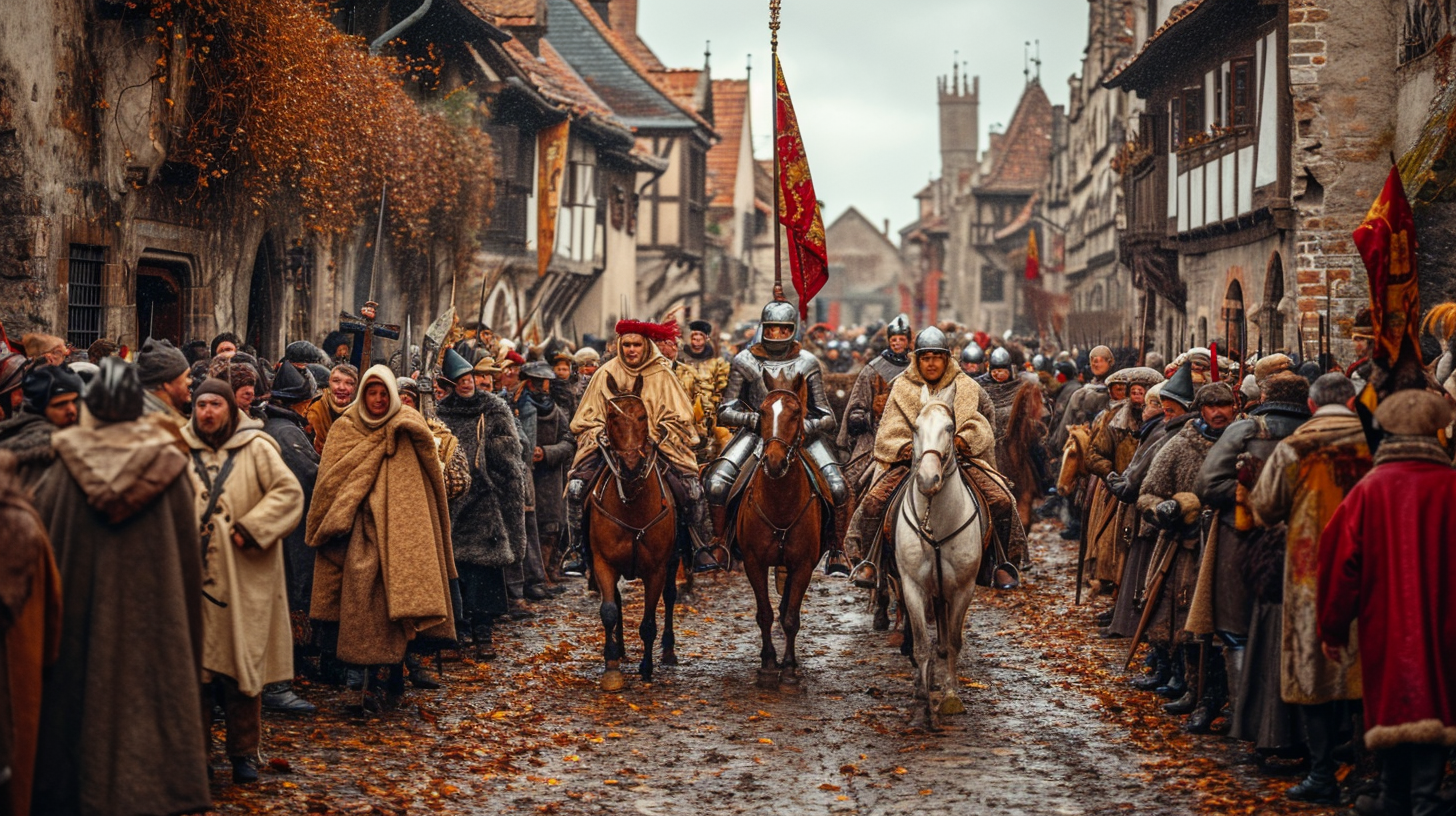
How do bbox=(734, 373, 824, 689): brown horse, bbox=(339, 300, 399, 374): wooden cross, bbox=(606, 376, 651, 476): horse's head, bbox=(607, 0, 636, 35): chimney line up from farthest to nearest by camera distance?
bbox=(607, 0, 636, 35): chimney → bbox=(339, 300, 399, 374): wooden cross → bbox=(734, 373, 824, 689): brown horse → bbox=(606, 376, 651, 476): horse's head

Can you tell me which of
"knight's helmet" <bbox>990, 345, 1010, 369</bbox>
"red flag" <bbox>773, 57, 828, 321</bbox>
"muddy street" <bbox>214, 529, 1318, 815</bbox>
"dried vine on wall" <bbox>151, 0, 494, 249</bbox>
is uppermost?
"dried vine on wall" <bbox>151, 0, 494, 249</bbox>

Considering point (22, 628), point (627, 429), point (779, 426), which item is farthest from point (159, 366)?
point (779, 426)

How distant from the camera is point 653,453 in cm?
1120

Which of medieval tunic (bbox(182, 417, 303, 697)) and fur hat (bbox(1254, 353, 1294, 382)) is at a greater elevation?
fur hat (bbox(1254, 353, 1294, 382))

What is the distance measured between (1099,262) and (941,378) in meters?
40.4

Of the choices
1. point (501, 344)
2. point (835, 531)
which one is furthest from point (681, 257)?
point (835, 531)

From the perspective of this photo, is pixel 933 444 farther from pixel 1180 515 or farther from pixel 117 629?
pixel 117 629

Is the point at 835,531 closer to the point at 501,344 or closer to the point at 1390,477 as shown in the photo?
the point at 1390,477

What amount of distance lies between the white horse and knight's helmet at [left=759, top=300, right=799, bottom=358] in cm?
184

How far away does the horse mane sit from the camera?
1778 cm

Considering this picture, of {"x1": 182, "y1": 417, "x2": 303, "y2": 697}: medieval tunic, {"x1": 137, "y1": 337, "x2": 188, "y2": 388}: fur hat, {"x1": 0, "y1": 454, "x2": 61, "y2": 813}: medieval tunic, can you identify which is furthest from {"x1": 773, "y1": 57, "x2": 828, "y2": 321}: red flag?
{"x1": 0, "y1": 454, "x2": 61, "y2": 813}: medieval tunic

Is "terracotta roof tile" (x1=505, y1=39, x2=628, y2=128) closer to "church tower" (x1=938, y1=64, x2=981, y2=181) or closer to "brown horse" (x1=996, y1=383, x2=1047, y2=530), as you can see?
"brown horse" (x1=996, y1=383, x2=1047, y2=530)

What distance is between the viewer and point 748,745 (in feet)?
30.4

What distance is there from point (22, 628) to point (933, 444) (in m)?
5.16
